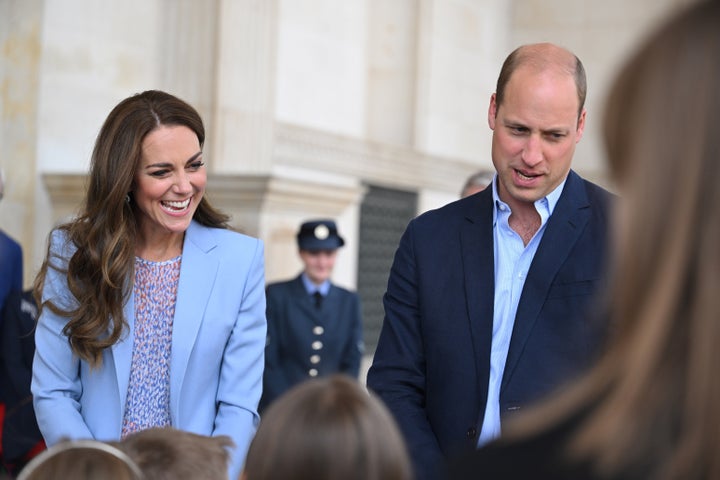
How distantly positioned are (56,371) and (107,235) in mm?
392

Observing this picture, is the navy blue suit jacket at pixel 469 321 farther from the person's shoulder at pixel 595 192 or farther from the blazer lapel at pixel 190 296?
the blazer lapel at pixel 190 296

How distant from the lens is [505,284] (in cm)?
313

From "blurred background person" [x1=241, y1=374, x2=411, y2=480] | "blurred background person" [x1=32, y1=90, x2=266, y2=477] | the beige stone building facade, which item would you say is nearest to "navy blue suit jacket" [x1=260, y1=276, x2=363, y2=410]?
the beige stone building facade

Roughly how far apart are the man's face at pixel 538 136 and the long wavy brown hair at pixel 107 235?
927 millimetres

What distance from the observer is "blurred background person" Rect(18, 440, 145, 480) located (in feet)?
6.15

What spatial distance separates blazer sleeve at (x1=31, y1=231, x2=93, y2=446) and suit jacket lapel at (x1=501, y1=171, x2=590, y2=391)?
1.17m

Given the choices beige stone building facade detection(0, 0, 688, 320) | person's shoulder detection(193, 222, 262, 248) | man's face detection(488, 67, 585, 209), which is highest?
beige stone building facade detection(0, 0, 688, 320)

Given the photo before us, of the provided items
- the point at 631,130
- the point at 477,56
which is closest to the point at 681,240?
the point at 631,130

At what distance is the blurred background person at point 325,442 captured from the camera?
1508 mm

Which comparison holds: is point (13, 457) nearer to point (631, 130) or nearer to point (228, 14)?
point (631, 130)

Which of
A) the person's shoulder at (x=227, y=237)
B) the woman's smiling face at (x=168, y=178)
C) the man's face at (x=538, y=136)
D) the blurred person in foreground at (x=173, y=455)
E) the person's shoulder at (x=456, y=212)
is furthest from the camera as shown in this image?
the person's shoulder at (x=227, y=237)

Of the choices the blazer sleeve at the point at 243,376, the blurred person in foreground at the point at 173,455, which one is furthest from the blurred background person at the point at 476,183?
the blurred person in foreground at the point at 173,455

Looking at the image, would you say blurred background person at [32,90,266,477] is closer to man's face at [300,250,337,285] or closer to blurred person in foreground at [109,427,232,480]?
blurred person in foreground at [109,427,232,480]

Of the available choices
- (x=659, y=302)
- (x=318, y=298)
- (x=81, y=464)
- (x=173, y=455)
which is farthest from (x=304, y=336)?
(x=659, y=302)
